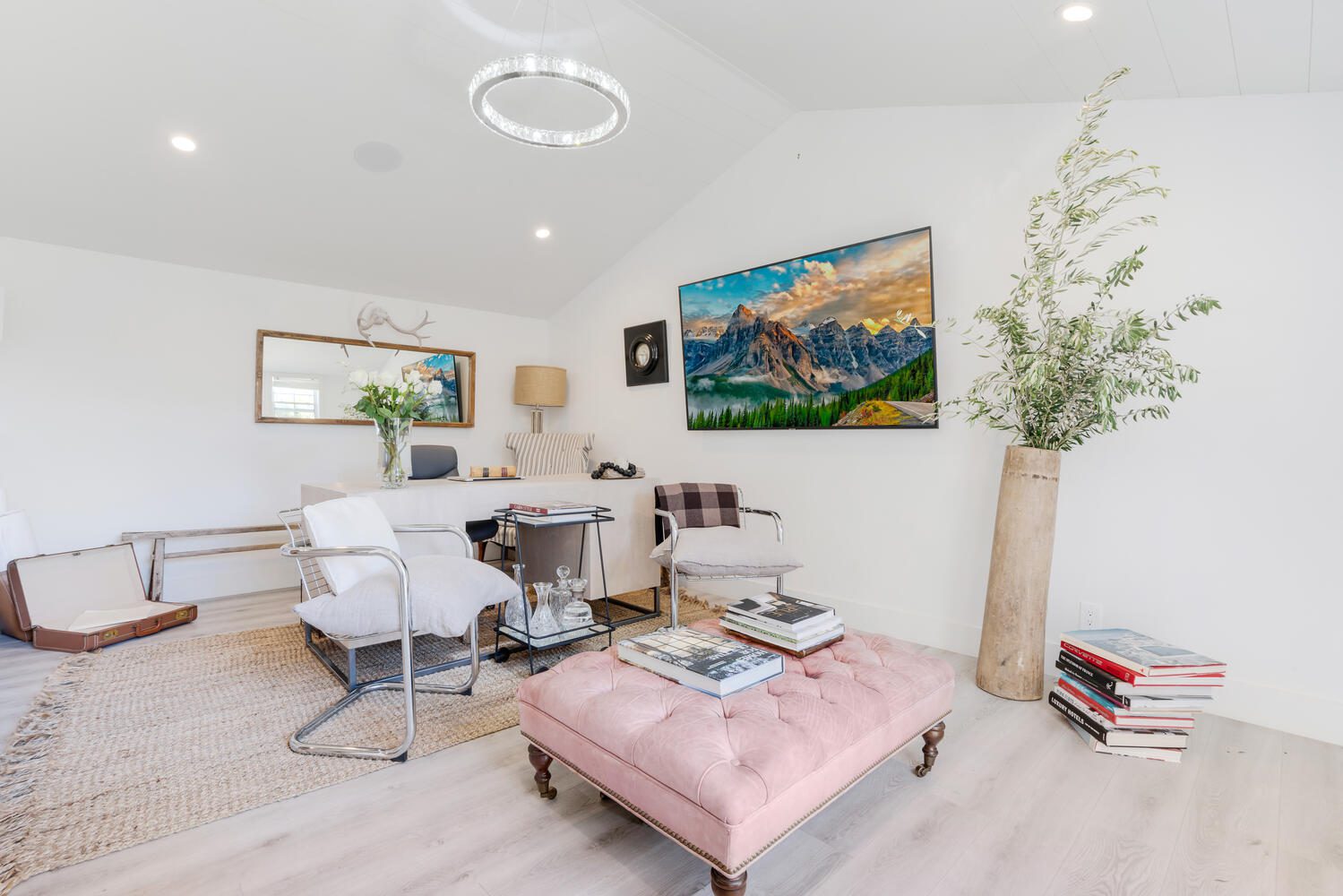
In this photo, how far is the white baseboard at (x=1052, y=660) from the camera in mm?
2150

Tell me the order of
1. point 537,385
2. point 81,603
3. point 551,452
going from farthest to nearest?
point 537,385 → point 551,452 → point 81,603

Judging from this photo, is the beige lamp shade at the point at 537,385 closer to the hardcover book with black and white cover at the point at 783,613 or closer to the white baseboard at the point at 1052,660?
the white baseboard at the point at 1052,660

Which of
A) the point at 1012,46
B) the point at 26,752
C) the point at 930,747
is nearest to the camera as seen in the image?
the point at 930,747

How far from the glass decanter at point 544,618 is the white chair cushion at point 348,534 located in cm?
66

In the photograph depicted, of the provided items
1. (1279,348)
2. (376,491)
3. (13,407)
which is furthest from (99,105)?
(1279,348)

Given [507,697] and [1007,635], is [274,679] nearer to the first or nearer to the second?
[507,697]

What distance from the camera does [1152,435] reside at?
250 centimetres

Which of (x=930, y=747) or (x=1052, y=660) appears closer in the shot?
(x=930, y=747)

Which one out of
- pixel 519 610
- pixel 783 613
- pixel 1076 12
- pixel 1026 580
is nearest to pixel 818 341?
pixel 1026 580

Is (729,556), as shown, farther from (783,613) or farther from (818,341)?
(818,341)

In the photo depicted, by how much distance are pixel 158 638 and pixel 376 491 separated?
1.51 metres

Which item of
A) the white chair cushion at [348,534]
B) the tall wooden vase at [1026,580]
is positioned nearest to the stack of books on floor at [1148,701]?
the tall wooden vase at [1026,580]

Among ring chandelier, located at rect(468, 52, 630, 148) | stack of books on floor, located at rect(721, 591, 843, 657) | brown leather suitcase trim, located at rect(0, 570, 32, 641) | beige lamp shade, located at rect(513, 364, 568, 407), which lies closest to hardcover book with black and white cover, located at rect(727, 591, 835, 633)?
stack of books on floor, located at rect(721, 591, 843, 657)

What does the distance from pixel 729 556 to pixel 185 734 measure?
85.7 inches
